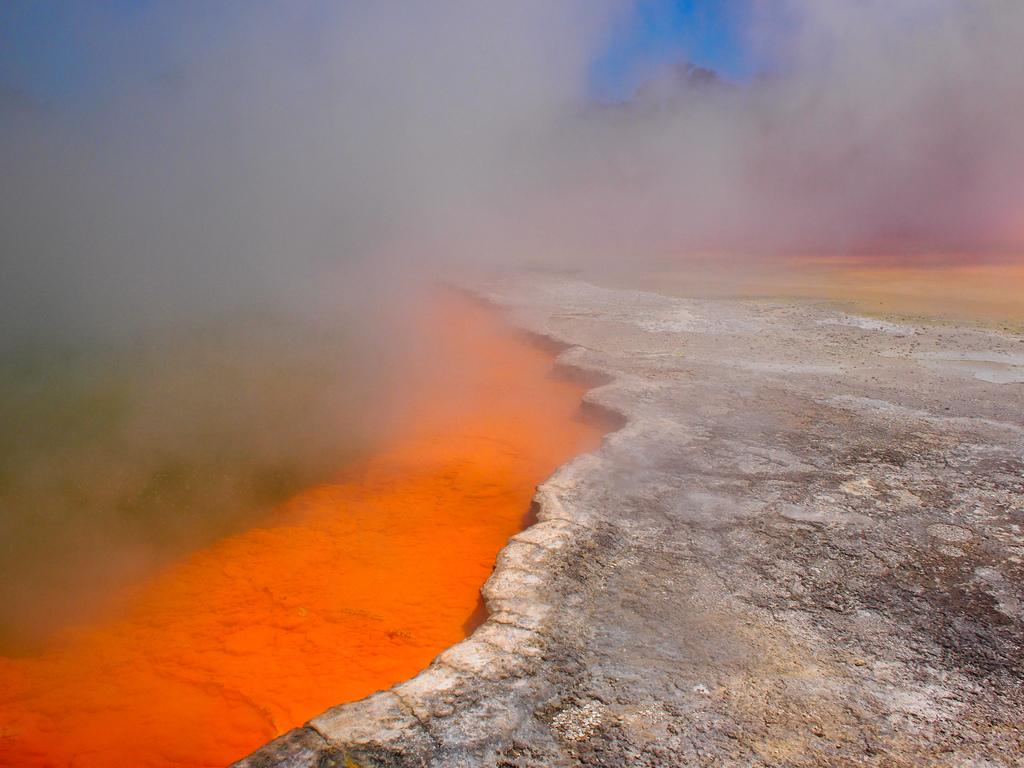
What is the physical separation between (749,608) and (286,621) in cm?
173

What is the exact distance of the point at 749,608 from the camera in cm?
205

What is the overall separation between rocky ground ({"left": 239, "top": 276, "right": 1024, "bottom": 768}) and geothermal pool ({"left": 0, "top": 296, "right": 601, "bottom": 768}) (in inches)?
24.2

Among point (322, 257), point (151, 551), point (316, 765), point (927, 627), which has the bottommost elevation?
point (151, 551)

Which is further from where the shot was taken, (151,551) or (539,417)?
(539,417)

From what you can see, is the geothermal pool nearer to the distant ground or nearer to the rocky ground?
the rocky ground

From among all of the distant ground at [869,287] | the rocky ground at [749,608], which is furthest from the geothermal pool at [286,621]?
the distant ground at [869,287]

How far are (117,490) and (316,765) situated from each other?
315 centimetres

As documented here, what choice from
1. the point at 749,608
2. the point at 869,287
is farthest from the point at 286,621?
the point at 869,287

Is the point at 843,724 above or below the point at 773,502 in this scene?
below

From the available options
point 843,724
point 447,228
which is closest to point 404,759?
point 843,724

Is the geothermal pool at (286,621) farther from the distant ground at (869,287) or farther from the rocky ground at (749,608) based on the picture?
the distant ground at (869,287)

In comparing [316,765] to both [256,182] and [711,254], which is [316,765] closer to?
[711,254]

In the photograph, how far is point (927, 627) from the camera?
196 cm

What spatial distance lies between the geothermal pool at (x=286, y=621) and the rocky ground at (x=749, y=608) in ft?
2.01
